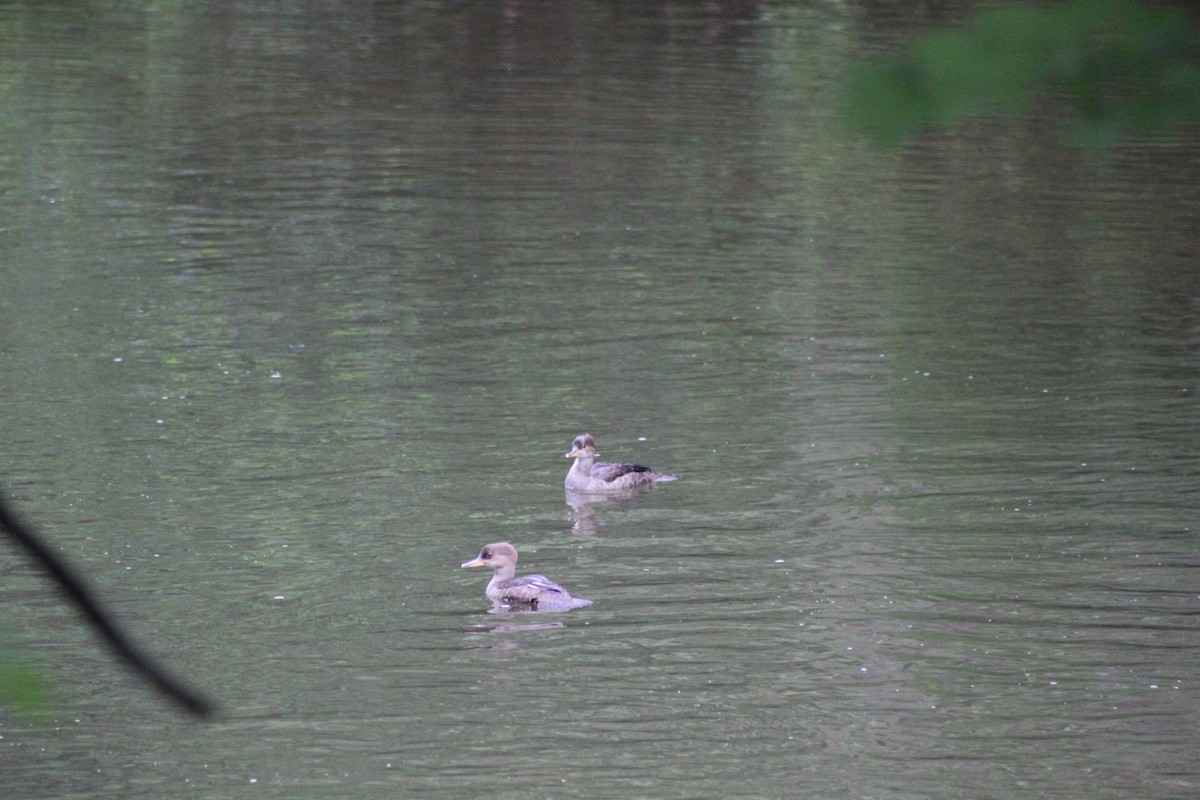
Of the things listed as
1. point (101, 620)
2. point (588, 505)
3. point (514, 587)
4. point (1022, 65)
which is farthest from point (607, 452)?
point (101, 620)

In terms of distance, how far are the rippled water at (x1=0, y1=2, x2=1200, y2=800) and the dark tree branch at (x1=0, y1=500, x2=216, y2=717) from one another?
9.8 inches

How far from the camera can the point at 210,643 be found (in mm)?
8328

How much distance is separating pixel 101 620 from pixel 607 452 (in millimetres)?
9769

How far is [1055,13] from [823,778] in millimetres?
5556

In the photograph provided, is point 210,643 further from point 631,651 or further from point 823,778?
point 823,778

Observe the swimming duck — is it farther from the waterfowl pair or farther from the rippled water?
the waterfowl pair

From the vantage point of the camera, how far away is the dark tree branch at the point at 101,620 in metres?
1.45

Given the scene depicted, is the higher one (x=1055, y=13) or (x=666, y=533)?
(x=1055, y=13)

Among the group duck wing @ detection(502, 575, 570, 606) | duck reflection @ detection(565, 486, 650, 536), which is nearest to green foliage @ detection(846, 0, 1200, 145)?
duck wing @ detection(502, 575, 570, 606)

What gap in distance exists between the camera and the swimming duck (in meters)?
10.2

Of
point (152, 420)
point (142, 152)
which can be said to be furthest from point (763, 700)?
point (142, 152)

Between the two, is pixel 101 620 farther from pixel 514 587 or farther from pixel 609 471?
pixel 609 471

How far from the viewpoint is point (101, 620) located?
145cm

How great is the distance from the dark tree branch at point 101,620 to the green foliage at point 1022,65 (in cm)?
87
